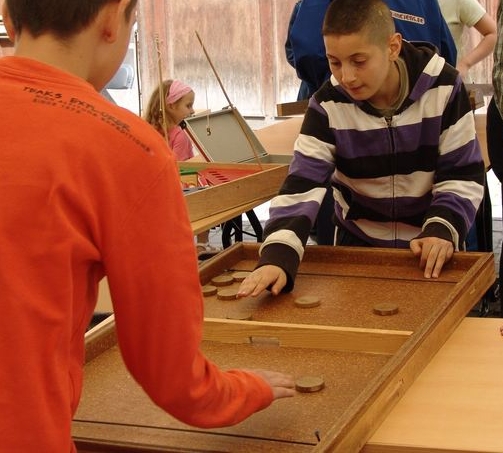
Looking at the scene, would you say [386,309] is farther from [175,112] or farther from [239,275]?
[175,112]

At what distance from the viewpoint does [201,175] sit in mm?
3367

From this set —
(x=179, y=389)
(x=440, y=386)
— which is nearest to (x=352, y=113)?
(x=440, y=386)

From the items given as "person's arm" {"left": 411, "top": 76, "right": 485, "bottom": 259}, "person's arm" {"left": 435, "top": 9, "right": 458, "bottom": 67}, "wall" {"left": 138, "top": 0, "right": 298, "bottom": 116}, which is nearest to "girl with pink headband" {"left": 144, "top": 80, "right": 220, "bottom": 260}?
"person's arm" {"left": 435, "top": 9, "right": 458, "bottom": 67}

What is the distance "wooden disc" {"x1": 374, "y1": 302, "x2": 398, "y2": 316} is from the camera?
180cm

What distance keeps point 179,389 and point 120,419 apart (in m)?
0.31

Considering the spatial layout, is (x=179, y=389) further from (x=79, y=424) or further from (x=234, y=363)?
(x=234, y=363)

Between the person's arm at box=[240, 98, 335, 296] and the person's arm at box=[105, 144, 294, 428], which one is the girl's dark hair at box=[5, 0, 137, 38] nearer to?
the person's arm at box=[105, 144, 294, 428]

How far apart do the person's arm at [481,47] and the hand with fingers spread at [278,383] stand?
3.54m

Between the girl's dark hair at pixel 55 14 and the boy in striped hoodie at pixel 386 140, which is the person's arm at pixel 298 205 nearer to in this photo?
the boy in striped hoodie at pixel 386 140

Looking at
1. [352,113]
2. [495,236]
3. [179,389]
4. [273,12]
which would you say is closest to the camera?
[179,389]

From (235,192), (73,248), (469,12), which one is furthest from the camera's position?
(469,12)

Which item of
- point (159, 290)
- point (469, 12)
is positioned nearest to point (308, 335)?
point (159, 290)

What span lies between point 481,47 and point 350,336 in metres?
3.79

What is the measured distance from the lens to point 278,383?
137cm
